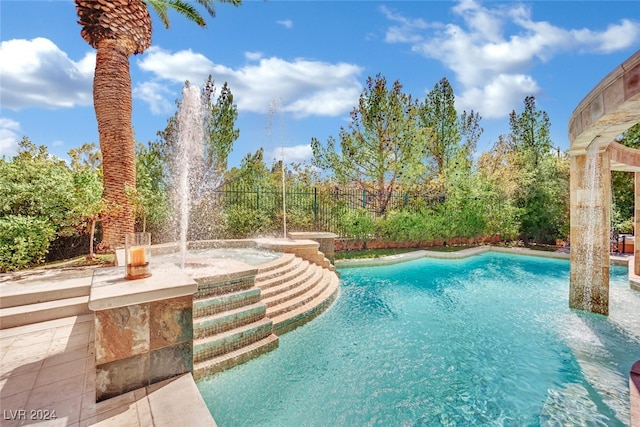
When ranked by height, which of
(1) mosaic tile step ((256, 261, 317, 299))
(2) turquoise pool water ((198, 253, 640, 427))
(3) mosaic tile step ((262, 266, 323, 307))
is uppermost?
(1) mosaic tile step ((256, 261, 317, 299))

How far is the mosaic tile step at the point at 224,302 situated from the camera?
3881 millimetres

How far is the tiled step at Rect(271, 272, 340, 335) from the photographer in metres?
4.71

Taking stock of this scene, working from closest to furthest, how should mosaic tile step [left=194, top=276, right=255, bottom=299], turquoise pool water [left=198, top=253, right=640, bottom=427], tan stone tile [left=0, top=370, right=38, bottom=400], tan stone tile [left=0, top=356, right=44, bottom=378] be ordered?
tan stone tile [left=0, top=370, right=38, bottom=400]
tan stone tile [left=0, top=356, right=44, bottom=378]
turquoise pool water [left=198, top=253, right=640, bottom=427]
mosaic tile step [left=194, top=276, right=255, bottom=299]

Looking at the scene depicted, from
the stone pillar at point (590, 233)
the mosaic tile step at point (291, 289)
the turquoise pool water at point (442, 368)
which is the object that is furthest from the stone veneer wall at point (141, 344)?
the stone pillar at point (590, 233)

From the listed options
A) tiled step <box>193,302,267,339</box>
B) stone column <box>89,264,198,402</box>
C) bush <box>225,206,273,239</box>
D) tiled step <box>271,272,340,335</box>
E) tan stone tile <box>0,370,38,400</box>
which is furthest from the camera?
bush <box>225,206,273,239</box>

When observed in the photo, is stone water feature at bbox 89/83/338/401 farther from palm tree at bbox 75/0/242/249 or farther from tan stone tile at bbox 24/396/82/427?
palm tree at bbox 75/0/242/249

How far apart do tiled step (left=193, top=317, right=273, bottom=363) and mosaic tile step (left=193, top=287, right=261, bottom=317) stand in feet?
1.06

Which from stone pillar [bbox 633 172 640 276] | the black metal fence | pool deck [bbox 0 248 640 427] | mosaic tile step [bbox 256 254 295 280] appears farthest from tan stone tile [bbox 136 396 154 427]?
stone pillar [bbox 633 172 640 276]

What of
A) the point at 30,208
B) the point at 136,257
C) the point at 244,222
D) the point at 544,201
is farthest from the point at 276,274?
the point at 544,201

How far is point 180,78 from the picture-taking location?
533 inches

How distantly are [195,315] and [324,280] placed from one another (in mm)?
3703

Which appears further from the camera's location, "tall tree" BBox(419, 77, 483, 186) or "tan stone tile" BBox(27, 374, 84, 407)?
"tall tree" BBox(419, 77, 483, 186)

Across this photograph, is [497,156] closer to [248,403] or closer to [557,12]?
[557,12]

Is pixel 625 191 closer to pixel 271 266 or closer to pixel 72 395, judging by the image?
pixel 271 266
